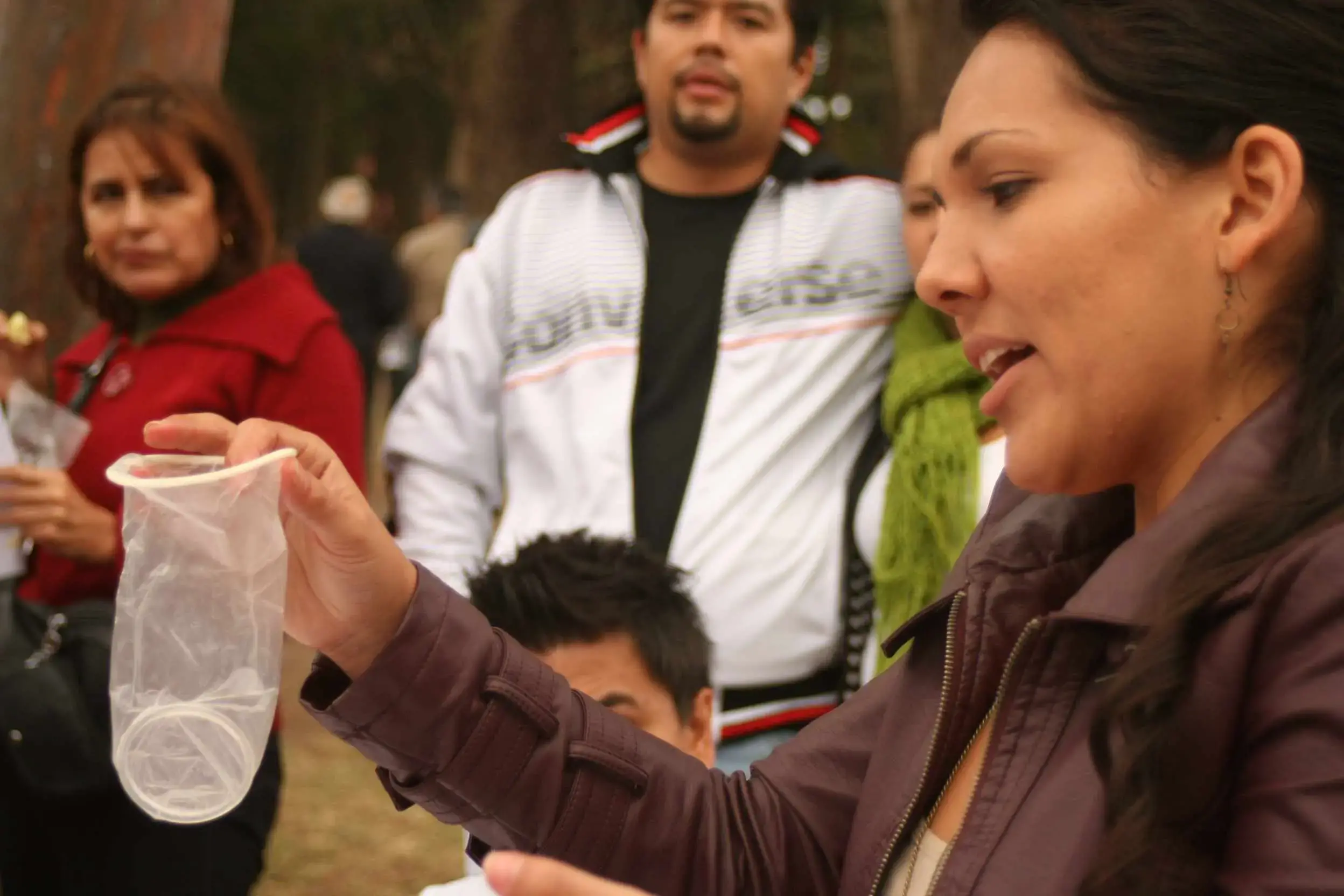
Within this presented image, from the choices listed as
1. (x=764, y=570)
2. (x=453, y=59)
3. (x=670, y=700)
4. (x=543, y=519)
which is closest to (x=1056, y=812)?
(x=670, y=700)

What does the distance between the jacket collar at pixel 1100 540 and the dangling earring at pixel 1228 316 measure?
0.06m

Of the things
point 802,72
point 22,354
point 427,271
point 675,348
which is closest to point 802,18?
point 802,72

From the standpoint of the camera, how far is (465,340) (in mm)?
3115

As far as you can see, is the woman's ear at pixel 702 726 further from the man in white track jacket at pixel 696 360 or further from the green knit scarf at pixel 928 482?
the green knit scarf at pixel 928 482

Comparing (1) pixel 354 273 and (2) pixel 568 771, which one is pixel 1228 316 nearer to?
(2) pixel 568 771

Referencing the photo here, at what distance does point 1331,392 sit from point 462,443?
82.2 inches

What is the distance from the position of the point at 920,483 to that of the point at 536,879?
68.9 inches

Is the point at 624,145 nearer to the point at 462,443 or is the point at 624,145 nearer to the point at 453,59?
the point at 462,443

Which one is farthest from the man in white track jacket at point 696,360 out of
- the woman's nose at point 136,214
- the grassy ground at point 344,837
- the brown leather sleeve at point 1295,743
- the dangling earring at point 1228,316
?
the grassy ground at point 344,837

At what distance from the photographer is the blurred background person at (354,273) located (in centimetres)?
859

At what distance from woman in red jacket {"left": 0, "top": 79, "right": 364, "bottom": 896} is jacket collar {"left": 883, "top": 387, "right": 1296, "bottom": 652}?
154cm

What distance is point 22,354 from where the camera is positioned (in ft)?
10.2

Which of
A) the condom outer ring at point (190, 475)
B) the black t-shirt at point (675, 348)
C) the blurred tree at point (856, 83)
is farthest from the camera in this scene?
the blurred tree at point (856, 83)

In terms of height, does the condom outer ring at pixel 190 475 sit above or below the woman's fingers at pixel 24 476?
above
